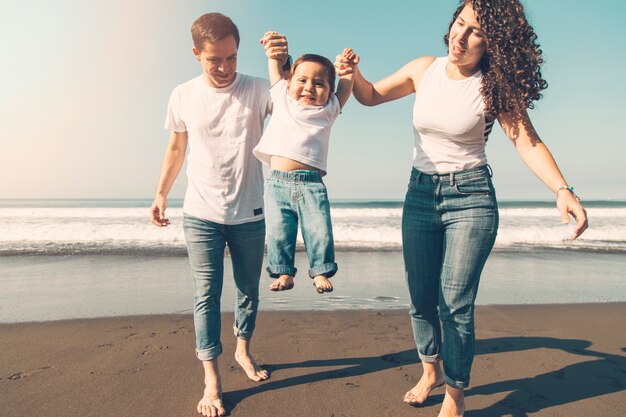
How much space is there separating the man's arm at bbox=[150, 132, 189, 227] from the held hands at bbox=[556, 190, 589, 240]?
8.51 ft

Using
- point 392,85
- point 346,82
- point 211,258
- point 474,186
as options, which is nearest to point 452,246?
point 474,186

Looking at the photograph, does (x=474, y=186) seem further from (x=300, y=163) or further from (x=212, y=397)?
(x=212, y=397)

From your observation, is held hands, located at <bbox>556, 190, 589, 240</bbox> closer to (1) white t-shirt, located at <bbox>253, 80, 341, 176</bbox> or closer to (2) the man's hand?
(1) white t-shirt, located at <bbox>253, 80, 341, 176</bbox>

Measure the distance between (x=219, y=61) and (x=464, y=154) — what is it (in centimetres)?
172

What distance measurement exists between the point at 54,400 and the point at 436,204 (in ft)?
9.89

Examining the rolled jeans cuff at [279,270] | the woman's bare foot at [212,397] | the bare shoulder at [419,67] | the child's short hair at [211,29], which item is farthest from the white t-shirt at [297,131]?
the woman's bare foot at [212,397]

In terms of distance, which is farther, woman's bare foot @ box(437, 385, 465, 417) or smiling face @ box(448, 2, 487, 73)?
woman's bare foot @ box(437, 385, 465, 417)

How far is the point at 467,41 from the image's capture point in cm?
263

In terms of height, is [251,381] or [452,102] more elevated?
[452,102]

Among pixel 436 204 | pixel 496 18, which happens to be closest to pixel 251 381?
pixel 436 204

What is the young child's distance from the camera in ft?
9.30

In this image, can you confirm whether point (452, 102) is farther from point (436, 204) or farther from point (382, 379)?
point (382, 379)

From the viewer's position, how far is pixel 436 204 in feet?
9.09

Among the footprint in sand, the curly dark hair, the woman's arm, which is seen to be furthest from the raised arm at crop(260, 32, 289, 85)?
the footprint in sand
